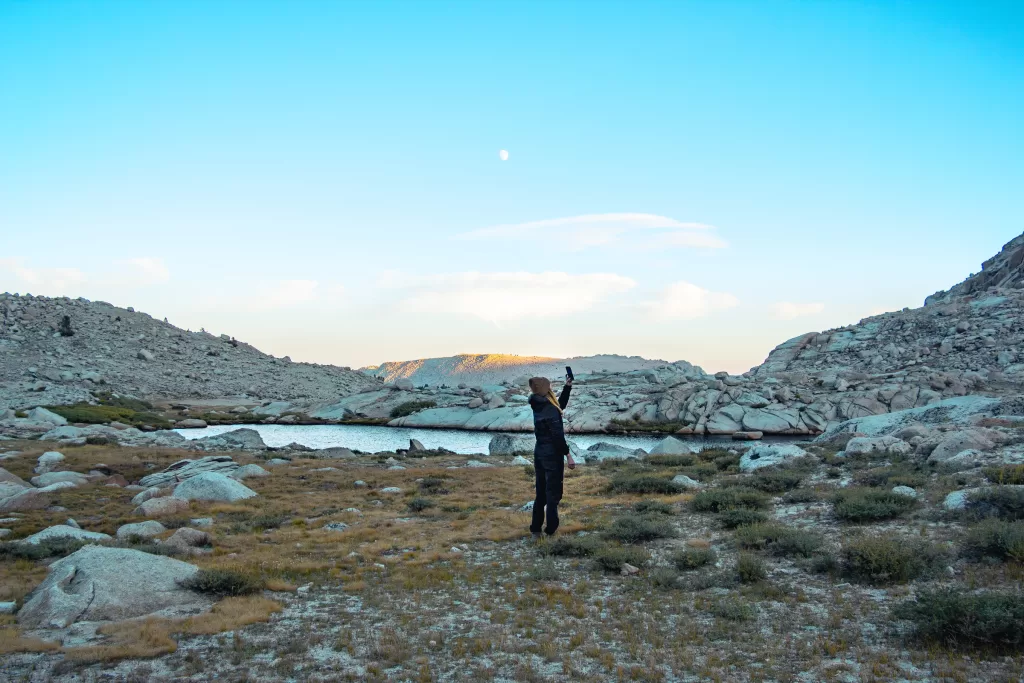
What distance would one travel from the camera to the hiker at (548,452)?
1271cm

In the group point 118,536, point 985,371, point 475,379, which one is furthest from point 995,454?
point 475,379

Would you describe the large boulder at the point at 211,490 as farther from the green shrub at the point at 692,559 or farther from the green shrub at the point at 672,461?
the green shrub at the point at 672,461

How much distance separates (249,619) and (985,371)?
242 ft

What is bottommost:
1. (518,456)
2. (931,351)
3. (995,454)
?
(518,456)

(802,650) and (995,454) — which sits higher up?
(995,454)

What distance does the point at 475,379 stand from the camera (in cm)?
17912

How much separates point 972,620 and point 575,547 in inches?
238

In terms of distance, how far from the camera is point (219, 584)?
9578 millimetres

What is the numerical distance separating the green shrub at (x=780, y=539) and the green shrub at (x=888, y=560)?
0.77 meters

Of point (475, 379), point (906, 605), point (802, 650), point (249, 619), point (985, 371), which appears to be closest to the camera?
point (802, 650)

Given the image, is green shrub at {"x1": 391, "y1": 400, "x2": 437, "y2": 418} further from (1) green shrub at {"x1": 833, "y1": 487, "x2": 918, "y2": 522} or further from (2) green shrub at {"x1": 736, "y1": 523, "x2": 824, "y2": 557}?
(2) green shrub at {"x1": 736, "y1": 523, "x2": 824, "y2": 557}

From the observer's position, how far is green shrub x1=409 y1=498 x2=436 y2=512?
17.1 m

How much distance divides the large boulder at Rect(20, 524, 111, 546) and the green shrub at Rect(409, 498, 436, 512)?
673 centimetres

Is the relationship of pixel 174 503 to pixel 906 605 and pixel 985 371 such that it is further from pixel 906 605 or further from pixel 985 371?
pixel 985 371
